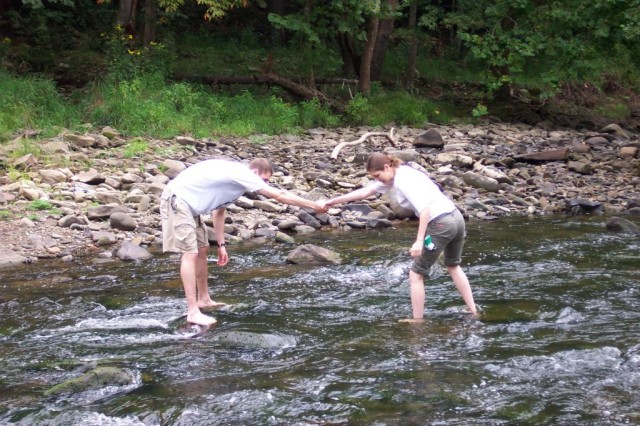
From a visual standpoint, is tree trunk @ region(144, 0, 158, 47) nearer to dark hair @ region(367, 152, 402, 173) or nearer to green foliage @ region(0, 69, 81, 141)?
green foliage @ region(0, 69, 81, 141)

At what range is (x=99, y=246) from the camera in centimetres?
1144

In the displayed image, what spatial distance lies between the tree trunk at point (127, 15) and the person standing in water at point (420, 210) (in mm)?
16822

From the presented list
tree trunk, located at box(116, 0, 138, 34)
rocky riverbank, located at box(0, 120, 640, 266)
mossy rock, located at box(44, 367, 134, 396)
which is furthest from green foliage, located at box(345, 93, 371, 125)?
mossy rock, located at box(44, 367, 134, 396)

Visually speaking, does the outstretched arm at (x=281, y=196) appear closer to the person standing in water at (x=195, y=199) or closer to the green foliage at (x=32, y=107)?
Answer: the person standing in water at (x=195, y=199)

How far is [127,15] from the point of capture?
22953mm

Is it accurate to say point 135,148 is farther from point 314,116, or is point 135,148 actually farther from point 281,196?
point 281,196

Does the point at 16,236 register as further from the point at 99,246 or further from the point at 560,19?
the point at 560,19

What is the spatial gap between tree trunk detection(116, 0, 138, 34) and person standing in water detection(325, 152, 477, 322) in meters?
16.8

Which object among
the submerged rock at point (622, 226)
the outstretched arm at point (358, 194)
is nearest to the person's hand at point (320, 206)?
the outstretched arm at point (358, 194)

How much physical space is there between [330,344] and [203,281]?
1.76 meters

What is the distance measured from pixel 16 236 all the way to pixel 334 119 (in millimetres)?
12243

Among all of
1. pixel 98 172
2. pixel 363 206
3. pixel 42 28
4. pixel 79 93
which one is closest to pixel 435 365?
pixel 363 206

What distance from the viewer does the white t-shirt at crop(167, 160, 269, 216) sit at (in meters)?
7.35

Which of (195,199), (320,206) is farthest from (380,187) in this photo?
(195,199)
